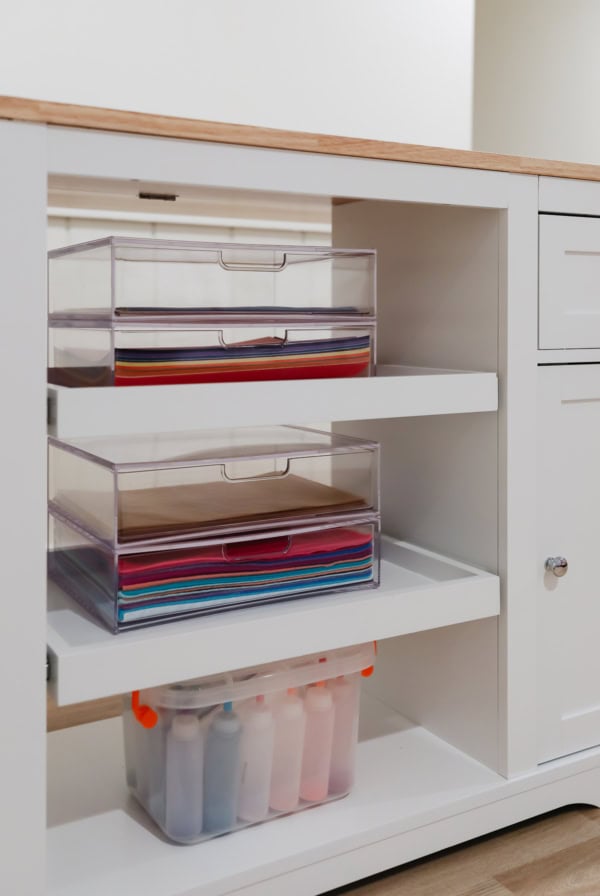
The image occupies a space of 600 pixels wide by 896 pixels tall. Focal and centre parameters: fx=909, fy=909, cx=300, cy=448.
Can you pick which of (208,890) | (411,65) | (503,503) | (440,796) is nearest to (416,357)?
(503,503)

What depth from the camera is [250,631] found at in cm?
90

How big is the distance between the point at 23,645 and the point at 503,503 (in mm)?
554

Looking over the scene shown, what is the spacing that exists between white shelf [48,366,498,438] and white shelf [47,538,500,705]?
0.64 ft

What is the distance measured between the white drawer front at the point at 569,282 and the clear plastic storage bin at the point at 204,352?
214mm

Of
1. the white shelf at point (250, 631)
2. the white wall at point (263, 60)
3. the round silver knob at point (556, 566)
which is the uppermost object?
the white wall at point (263, 60)

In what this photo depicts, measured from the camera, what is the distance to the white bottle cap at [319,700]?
1.02 meters

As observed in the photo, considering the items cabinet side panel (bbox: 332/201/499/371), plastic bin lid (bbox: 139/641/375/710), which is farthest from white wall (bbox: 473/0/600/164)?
plastic bin lid (bbox: 139/641/375/710)

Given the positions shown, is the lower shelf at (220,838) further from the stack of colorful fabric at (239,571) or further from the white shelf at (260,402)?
the white shelf at (260,402)

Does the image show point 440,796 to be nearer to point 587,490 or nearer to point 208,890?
point 208,890

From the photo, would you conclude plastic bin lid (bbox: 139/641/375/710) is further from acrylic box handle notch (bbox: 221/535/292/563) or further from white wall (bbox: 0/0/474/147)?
white wall (bbox: 0/0/474/147)

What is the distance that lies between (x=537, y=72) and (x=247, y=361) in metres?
1.29

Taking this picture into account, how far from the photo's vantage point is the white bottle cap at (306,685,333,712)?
1020 millimetres

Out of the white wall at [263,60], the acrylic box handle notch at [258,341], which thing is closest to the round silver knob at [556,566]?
the acrylic box handle notch at [258,341]

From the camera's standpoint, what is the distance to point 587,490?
113 cm
